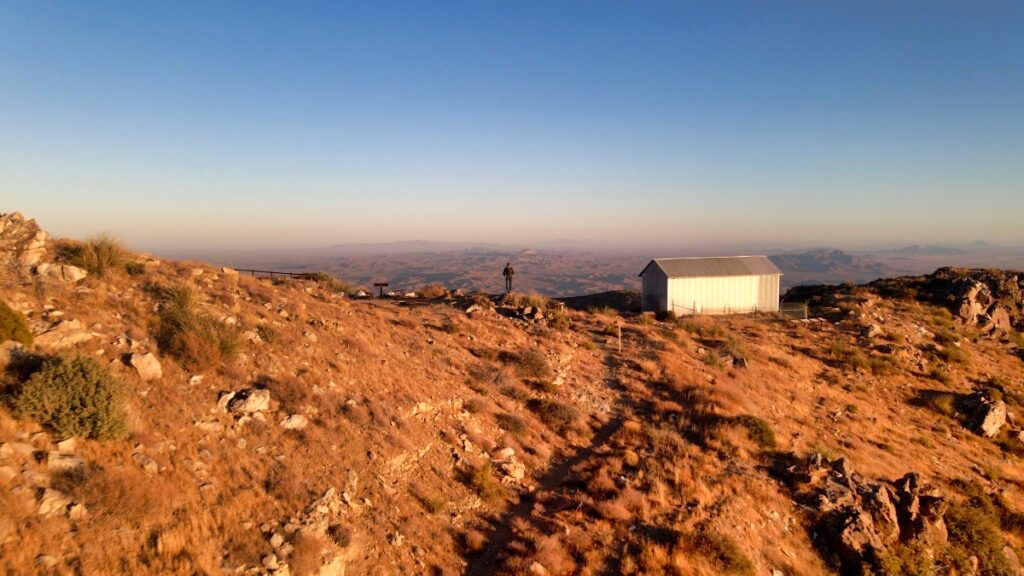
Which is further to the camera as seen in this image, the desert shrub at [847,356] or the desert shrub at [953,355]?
the desert shrub at [953,355]

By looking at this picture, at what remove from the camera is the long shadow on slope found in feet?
27.7

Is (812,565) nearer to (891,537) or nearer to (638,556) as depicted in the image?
(891,537)

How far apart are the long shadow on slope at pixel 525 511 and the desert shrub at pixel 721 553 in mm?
3111

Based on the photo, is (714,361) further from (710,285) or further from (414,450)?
(414,450)

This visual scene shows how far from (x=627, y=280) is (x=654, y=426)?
131 meters

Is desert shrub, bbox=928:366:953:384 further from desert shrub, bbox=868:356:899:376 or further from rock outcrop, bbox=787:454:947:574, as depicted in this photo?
rock outcrop, bbox=787:454:947:574

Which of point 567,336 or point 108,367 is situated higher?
point 108,367

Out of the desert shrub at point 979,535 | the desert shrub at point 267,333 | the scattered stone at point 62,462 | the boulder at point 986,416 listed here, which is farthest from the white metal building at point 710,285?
the scattered stone at point 62,462

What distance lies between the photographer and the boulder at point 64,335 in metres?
9.22

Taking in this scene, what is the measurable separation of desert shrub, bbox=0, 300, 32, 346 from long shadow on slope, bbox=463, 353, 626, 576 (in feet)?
31.1

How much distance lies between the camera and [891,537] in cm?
1032

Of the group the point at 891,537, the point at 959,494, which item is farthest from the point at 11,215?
the point at 959,494

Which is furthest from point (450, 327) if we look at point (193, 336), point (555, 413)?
point (193, 336)

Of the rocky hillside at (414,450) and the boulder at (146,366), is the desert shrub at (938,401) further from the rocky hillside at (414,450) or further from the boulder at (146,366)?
the boulder at (146,366)
